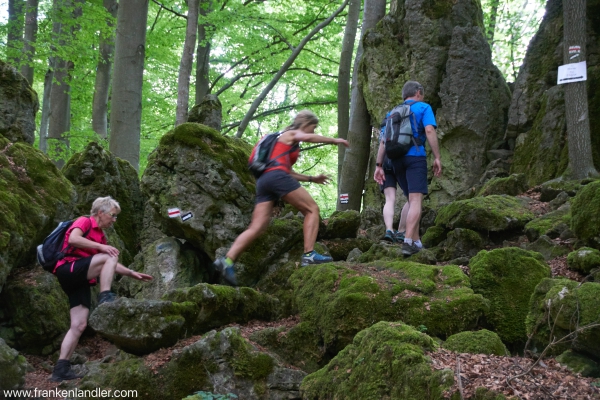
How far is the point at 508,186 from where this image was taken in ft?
31.4

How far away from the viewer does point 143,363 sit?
553 centimetres

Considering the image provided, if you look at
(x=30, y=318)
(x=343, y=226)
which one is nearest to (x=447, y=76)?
(x=343, y=226)

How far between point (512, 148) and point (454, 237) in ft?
16.3

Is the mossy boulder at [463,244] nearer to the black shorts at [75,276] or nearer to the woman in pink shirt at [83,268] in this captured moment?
the woman in pink shirt at [83,268]

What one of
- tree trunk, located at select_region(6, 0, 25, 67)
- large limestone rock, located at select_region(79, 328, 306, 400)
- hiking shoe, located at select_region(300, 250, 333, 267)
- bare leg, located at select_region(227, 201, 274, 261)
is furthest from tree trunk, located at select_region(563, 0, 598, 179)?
tree trunk, located at select_region(6, 0, 25, 67)

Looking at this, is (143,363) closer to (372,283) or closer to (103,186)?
(372,283)

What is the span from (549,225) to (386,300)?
10.7 feet

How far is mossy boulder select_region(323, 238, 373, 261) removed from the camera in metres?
8.75

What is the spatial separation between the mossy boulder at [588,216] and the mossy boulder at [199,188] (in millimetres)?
4745

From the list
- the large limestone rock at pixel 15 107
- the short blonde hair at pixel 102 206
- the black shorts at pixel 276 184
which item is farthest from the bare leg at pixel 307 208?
the large limestone rock at pixel 15 107

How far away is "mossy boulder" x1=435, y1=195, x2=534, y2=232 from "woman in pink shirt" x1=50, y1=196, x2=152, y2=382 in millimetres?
4546

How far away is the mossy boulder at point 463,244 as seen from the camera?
7.71m

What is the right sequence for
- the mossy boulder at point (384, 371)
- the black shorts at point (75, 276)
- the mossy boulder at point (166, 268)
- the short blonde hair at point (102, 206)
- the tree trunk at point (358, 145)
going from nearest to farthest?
1. the mossy boulder at point (384, 371)
2. the black shorts at point (75, 276)
3. the short blonde hair at point (102, 206)
4. the mossy boulder at point (166, 268)
5. the tree trunk at point (358, 145)

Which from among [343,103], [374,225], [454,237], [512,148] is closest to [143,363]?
[454,237]
